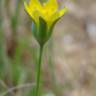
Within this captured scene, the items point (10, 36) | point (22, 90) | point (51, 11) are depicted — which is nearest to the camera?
point (51, 11)

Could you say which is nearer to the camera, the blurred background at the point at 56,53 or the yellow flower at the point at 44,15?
the yellow flower at the point at 44,15

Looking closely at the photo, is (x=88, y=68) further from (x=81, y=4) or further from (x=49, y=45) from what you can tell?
(x=81, y=4)

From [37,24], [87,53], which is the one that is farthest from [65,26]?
[37,24]

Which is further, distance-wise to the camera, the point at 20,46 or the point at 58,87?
the point at 20,46

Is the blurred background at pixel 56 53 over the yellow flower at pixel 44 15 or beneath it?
beneath
